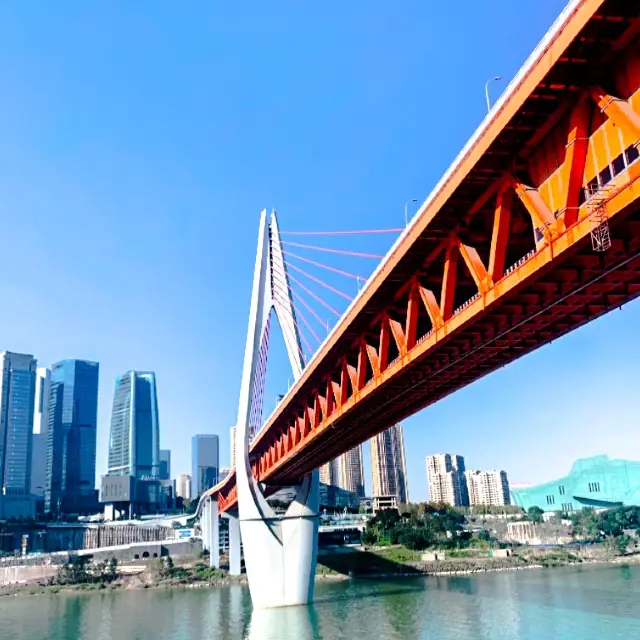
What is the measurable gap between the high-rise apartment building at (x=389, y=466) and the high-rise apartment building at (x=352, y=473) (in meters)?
14.8

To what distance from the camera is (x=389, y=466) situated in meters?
162

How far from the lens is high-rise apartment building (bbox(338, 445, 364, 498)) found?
179000mm

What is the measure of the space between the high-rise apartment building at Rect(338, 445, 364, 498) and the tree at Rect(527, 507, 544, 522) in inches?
2169

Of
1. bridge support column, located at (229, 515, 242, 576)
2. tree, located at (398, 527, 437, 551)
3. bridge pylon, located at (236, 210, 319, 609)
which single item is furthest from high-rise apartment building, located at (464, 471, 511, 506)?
bridge pylon, located at (236, 210, 319, 609)

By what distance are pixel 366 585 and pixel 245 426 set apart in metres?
26.6

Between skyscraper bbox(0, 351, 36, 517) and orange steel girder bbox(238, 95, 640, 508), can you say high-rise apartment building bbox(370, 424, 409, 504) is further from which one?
orange steel girder bbox(238, 95, 640, 508)

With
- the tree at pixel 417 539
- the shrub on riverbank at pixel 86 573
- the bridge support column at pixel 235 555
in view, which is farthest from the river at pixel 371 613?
the tree at pixel 417 539

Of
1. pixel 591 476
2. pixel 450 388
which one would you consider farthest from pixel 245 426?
pixel 591 476

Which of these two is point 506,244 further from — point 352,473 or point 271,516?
point 352,473

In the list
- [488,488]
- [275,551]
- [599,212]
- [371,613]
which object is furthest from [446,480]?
[599,212]

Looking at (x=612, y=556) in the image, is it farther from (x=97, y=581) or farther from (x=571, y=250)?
(x=571, y=250)

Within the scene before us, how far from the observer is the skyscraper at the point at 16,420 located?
172 m

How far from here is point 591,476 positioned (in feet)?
421

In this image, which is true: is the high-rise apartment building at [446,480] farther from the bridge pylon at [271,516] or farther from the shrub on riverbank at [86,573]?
the bridge pylon at [271,516]
